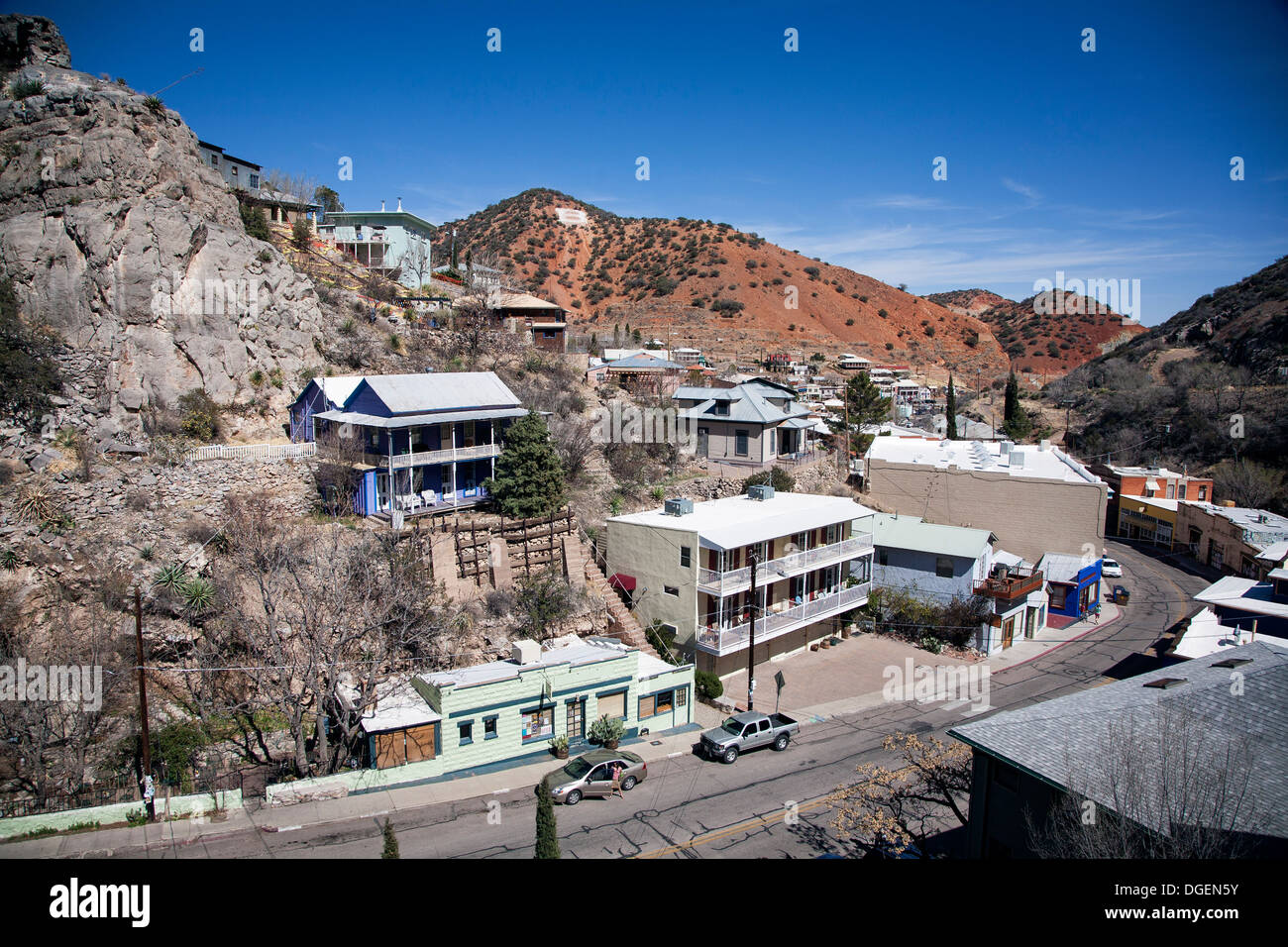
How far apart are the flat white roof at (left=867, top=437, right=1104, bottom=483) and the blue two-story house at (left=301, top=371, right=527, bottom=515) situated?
2130 centimetres

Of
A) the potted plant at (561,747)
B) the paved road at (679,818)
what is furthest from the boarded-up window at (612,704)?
the paved road at (679,818)

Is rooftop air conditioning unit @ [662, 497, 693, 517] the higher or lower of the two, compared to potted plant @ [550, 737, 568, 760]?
higher

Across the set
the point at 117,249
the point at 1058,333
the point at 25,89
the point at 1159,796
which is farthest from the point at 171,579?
the point at 1058,333

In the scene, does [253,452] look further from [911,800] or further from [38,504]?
[911,800]

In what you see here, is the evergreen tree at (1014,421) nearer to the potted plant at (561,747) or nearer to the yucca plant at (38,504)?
the potted plant at (561,747)

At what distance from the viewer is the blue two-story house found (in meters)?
23.9

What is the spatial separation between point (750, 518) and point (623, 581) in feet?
15.9

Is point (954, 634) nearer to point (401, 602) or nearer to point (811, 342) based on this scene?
point (401, 602)

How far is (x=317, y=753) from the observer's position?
17.0m

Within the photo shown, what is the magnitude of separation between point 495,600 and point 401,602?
3.25 m

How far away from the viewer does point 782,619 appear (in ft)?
79.9

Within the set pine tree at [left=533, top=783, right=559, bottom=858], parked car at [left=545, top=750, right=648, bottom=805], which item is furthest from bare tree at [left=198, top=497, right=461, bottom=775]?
pine tree at [left=533, top=783, right=559, bottom=858]

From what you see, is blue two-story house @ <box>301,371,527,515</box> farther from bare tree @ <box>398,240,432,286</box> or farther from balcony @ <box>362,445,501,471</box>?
bare tree @ <box>398,240,432,286</box>

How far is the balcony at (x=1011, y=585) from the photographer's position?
91.6 feet
